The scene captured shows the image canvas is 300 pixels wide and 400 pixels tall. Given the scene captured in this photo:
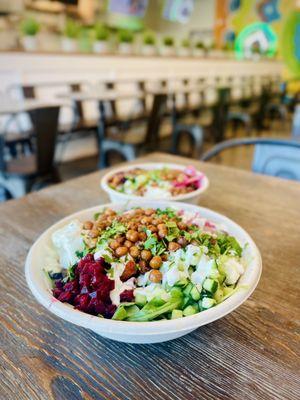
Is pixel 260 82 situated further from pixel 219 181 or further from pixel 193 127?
pixel 219 181

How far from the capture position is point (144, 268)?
1.83 feet

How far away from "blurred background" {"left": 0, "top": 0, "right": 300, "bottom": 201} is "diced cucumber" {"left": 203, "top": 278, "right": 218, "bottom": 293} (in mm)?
1115

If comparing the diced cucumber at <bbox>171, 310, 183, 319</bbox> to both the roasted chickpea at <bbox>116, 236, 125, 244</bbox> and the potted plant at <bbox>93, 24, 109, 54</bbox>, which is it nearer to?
the roasted chickpea at <bbox>116, 236, 125, 244</bbox>

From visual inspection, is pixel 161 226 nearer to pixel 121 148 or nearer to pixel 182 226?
pixel 182 226

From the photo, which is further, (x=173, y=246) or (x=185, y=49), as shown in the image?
(x=185, y=49)

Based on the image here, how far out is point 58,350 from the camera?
0.55 metres

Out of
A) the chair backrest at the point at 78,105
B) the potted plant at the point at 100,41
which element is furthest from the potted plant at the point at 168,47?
the chair backrest at the point at 78,105

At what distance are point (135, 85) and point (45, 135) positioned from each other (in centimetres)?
349

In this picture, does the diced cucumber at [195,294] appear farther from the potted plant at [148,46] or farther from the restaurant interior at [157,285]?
the potted plant at [148,46]

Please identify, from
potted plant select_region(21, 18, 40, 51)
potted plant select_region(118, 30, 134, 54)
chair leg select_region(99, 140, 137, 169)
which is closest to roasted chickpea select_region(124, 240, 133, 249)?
chair leg select_region(99, 140, 137, 169)

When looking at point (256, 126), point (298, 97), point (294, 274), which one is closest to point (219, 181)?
point (294, 274)

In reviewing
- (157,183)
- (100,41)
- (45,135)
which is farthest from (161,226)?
(100,41)

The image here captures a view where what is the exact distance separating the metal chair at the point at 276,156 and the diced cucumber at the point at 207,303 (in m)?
1.12

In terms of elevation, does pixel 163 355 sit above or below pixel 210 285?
below
